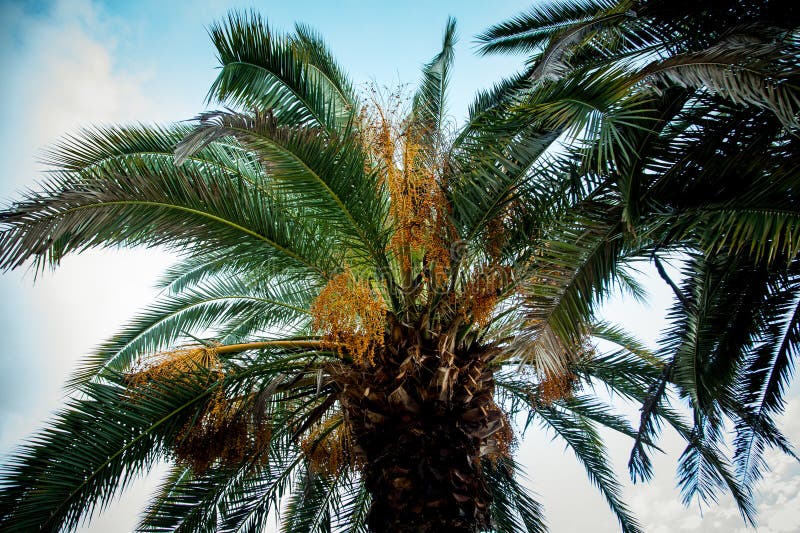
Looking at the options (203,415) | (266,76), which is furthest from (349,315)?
(266,76)

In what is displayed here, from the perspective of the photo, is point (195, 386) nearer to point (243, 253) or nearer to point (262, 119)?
point (243, 253)

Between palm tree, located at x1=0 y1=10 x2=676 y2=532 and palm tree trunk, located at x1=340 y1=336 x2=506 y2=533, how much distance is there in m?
0.01

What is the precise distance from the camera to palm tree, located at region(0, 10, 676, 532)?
3.82m

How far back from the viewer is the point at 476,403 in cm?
452

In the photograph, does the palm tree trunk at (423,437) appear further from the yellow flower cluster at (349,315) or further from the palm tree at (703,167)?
the palm tree at (703,167)

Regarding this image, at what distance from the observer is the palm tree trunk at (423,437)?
4.11 meters

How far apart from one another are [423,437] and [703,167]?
2.68 meters

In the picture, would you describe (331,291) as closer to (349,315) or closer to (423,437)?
(349,315)

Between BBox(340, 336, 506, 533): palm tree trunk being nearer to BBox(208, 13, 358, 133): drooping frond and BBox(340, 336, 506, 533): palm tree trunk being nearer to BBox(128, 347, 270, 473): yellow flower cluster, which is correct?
BBox(128, 347, 270, 473): yellow flower cluster

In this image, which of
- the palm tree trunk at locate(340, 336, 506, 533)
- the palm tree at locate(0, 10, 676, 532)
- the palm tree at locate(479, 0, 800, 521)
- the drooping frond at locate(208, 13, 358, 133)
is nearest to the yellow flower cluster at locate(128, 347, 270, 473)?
the palm tree at locate(0, 10, 676, 532)

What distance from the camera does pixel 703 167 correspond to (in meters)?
3.98

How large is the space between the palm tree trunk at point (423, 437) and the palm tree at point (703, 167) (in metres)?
1.19

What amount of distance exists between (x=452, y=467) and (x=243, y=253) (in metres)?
2.19

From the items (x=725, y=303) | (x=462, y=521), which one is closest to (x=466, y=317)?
(x=462, y=521)
